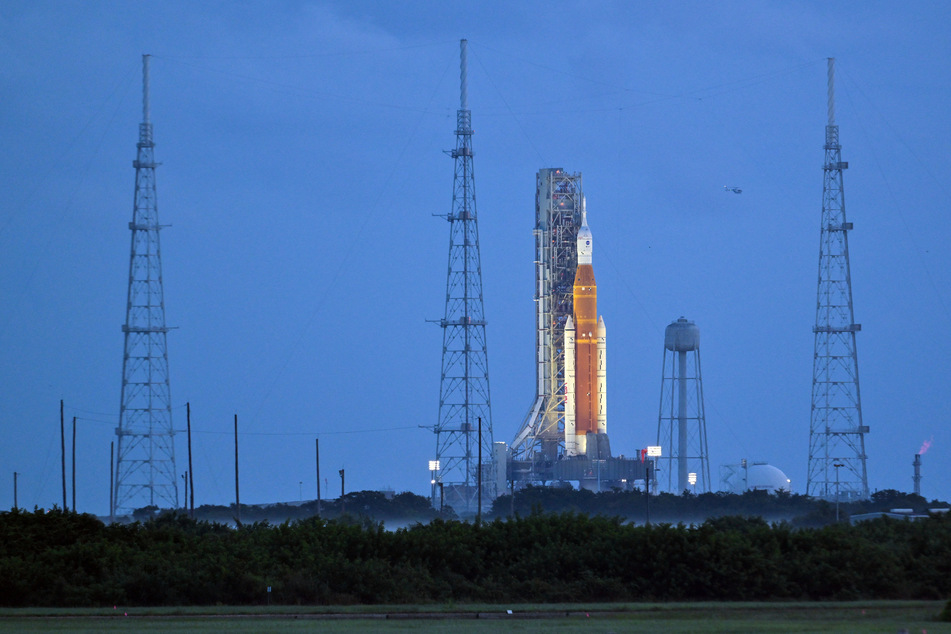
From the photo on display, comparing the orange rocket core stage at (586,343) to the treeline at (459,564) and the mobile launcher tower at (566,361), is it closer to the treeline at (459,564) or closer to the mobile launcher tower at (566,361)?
the mobile launcher tower at (566,361)

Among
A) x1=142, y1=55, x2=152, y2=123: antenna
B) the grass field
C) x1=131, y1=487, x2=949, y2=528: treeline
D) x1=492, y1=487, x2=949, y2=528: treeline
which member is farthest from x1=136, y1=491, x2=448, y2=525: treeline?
the grass field

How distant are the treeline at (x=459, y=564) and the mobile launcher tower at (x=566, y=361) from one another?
52.6 metres

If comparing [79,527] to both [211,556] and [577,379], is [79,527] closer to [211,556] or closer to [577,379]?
[211,556]

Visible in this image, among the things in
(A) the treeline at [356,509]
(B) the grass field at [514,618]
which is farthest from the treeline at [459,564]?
(A) the treeline at [356,509]

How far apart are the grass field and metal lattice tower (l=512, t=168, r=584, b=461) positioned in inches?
2351

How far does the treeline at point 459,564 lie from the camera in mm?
29516

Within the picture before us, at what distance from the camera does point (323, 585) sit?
3005cm

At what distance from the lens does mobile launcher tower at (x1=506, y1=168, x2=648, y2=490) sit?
3433 inches

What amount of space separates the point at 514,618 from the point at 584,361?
62.4m

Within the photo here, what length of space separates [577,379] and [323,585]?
5838 centimetres

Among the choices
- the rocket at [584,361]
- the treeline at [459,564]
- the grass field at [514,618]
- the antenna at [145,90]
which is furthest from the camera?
the rocket at [584,361]

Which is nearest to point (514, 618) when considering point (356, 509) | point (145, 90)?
point (145, 90)

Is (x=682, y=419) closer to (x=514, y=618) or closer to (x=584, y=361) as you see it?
(x=584, y=361)

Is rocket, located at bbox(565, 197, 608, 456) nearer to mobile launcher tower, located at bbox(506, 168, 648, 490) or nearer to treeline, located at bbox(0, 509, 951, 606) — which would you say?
mobile launcher tower, located at bbox(506, 168, 648, 490)
